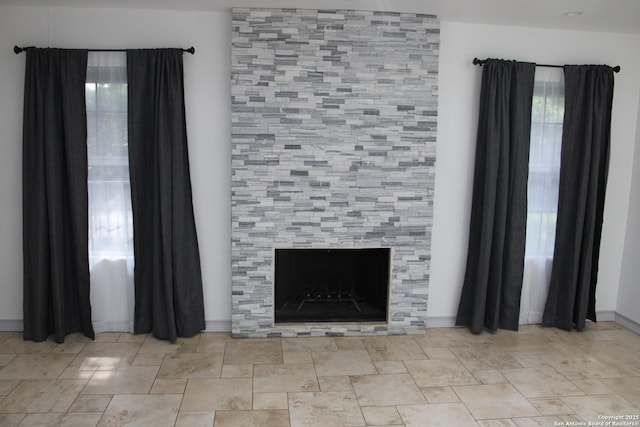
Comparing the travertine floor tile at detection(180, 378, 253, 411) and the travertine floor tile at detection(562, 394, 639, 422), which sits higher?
the travertine floor tile at detection(562, 394, 639, 422)

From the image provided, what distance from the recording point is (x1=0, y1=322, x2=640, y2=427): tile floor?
2725 mm

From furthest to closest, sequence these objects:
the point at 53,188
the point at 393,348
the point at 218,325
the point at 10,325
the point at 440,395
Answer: the point at 218,325 → the point at 10,325 → the point at 393,348 → the point at 53,188 → the point at 440,395

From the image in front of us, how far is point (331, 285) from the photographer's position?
159 inches

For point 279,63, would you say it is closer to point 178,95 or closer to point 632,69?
point 178,95

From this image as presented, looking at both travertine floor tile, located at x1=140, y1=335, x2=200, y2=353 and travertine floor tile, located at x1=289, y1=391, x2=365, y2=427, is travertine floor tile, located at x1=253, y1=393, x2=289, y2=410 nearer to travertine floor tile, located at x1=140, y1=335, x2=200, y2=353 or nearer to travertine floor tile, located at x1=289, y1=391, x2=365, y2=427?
travertine floor tile, located at x1=289, y1=391, x2=365, y2=427

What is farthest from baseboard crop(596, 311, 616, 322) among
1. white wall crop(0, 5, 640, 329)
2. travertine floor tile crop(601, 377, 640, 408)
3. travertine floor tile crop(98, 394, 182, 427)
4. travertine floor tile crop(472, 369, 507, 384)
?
travertine floor tile crop(98, 394, 182, 427)

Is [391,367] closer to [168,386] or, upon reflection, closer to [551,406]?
[551,406]

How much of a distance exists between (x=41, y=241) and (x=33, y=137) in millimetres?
757

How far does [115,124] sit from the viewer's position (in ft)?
12.0

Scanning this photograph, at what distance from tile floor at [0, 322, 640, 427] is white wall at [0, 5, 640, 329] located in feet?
1.58

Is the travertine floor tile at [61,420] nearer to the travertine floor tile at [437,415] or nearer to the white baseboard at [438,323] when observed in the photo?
the white baseboard at [438,323]

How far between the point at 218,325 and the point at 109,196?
1309 mm

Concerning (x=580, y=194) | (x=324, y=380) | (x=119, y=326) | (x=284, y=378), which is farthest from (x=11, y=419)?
(x=580, y=194)

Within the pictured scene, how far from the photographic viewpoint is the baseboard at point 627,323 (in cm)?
408
